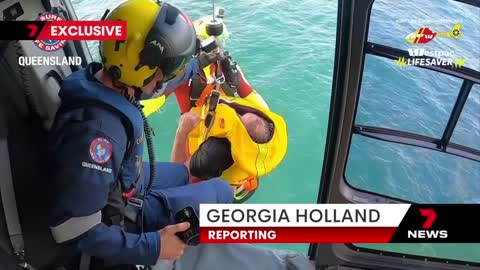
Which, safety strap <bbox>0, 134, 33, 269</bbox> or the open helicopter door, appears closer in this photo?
safety strap <bbox>0, 134, 33, 269</bbox>

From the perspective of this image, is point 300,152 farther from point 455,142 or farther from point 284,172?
point 455,142

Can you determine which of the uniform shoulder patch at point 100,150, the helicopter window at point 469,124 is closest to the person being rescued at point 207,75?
the uniform shoulder patch at point 100,150

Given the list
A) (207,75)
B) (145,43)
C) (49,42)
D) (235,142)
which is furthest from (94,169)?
(207,75)

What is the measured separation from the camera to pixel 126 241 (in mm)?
1602

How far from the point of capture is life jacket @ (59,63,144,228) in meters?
1.50

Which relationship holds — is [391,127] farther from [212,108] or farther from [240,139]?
[212,108]

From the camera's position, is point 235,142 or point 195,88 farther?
point 195,88

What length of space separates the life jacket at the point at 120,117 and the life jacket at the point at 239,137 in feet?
2.13

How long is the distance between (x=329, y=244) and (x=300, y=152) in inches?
71.5

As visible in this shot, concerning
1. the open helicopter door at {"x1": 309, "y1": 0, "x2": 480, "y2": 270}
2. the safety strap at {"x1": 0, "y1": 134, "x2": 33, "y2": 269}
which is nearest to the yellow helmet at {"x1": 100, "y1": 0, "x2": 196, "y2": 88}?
the safety strap at {"x1": 0, "y1": 134, "x2": 33, "y2": 269}

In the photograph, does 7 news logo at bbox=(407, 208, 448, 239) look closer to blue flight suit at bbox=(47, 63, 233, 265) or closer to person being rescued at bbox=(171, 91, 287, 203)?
person being rescued at bbox=(171, 91, 287, 203)

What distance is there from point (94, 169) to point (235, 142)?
0.97 metres

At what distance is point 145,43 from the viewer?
4.97ft

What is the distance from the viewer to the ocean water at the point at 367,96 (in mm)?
1806
